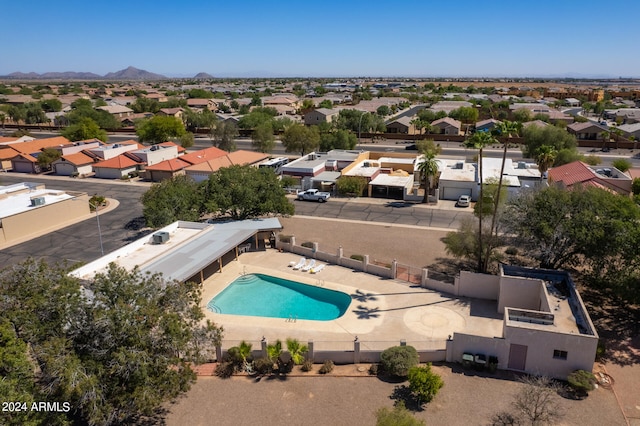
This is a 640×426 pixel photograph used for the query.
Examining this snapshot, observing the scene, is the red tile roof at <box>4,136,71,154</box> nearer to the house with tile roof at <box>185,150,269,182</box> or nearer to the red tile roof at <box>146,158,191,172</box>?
the red tile roof at <box>146,158,191,172</box>

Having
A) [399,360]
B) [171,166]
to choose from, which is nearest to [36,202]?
[171,166]

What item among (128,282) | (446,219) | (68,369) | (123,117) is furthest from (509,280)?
(123,117)

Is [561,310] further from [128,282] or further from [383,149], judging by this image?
[383,149]

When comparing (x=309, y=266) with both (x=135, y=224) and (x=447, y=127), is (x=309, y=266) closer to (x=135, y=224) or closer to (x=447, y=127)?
(x=135, y=224)

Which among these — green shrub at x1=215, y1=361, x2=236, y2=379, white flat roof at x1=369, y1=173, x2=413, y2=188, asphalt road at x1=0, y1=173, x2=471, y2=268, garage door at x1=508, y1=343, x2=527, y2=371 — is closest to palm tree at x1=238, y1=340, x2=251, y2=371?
green shrub at x1=215, y1=361, x2=236, y2=379

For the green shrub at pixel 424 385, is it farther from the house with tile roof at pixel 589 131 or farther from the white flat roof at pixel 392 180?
the house with tile roof at pixel 589 131
